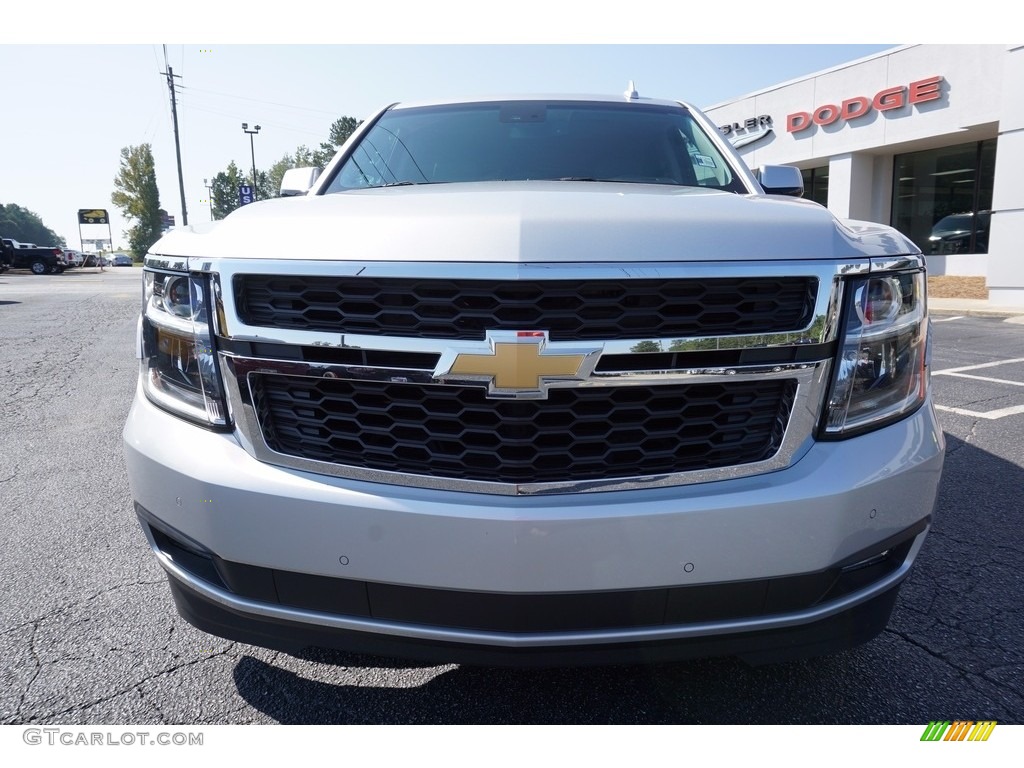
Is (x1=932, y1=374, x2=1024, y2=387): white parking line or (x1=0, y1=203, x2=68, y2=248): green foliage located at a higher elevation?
(x1=0, y1=203, x2=68, y2=248): green foliage

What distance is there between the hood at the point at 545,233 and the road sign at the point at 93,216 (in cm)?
7642

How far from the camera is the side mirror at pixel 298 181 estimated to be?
2.94m

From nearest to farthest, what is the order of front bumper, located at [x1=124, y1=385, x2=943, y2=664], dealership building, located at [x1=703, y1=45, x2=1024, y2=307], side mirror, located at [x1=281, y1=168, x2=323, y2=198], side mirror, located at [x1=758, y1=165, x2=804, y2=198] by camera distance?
front bumper, located at [x1=124, y1=385, x2=943, y2=664] < side mirror, located at [x1=758, y1=165, x2=804, y2=198] < side mirror, located at [x1=281, y1=168, x2=323, y2=198] < dealership building, located at [x1=703, y1=45, x2=1024, y2=307]

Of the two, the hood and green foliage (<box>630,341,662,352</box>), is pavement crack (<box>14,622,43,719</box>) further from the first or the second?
green foliage (<box>630,341,662,352</box>)

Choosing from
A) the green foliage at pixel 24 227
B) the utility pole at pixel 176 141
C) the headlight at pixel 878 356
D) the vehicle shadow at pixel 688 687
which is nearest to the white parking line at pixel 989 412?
the vehicle shadow at pixel 688 687

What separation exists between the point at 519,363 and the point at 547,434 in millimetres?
177

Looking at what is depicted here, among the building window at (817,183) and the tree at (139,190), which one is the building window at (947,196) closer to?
the building window at (817,183)

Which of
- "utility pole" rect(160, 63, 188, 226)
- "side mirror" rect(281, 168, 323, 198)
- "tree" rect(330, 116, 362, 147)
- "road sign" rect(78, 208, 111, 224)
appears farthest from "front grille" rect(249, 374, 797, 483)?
"tree" rect(330, 116, 362, 147)

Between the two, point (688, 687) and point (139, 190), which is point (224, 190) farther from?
point (688, 687)

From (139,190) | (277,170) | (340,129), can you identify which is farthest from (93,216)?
(277,170)

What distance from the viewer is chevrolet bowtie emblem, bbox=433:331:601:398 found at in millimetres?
1468

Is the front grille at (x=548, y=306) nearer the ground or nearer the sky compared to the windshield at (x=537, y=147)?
nearer the ground

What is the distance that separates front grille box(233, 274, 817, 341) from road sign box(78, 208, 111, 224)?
76602 millimetres

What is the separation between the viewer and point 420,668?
2.04 meters
